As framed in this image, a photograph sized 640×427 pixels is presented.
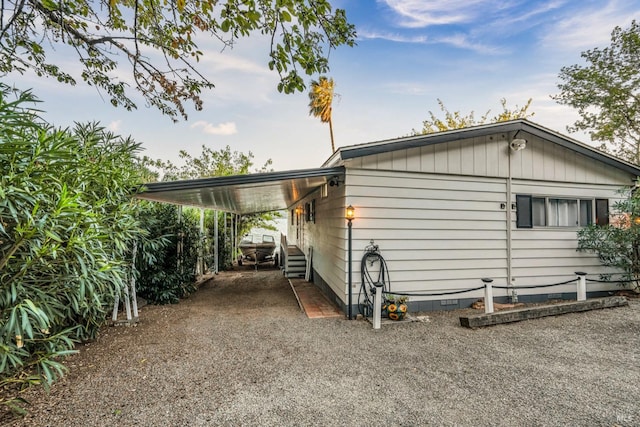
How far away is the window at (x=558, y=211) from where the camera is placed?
19.3 feet

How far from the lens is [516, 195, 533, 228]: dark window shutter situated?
5.86m

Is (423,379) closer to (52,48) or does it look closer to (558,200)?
(558,200)

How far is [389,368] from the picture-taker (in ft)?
10.7

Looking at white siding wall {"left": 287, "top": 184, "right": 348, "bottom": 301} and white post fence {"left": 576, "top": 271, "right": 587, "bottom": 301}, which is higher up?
white siding wall {"left": 287, "top": 184, "right": 348, "bottom": 301}

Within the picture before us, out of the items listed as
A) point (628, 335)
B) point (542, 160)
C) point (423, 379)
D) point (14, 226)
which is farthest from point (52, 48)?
point (628, 335)

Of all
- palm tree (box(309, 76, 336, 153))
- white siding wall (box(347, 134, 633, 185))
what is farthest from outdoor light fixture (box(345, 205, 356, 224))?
palm tree (box(309, 76, 336, 153))

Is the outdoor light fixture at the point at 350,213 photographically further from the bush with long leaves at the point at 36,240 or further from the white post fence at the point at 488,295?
the bush with long leaves at the point at 36,240

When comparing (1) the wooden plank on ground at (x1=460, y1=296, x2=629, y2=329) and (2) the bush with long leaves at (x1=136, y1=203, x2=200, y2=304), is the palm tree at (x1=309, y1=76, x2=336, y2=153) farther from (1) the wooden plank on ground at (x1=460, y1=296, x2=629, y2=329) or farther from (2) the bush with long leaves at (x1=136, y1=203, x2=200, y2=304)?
(1) the wooden plank on ground at (x1=460, y1=296, x2=629, y2=329)

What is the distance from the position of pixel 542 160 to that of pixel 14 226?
26.4ft

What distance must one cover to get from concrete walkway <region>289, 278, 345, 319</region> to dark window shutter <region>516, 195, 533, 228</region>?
13.2ft

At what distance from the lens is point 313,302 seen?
6211 mm

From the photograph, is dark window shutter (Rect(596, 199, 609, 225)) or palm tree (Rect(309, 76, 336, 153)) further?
palm tree (Rect(309, 76, 336, 153))

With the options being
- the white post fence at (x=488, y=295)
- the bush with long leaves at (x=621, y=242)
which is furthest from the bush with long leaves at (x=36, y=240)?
the bush with long leaves at (x=621, y=242)

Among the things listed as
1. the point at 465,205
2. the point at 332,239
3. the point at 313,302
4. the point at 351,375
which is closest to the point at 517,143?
the point at 465,205
